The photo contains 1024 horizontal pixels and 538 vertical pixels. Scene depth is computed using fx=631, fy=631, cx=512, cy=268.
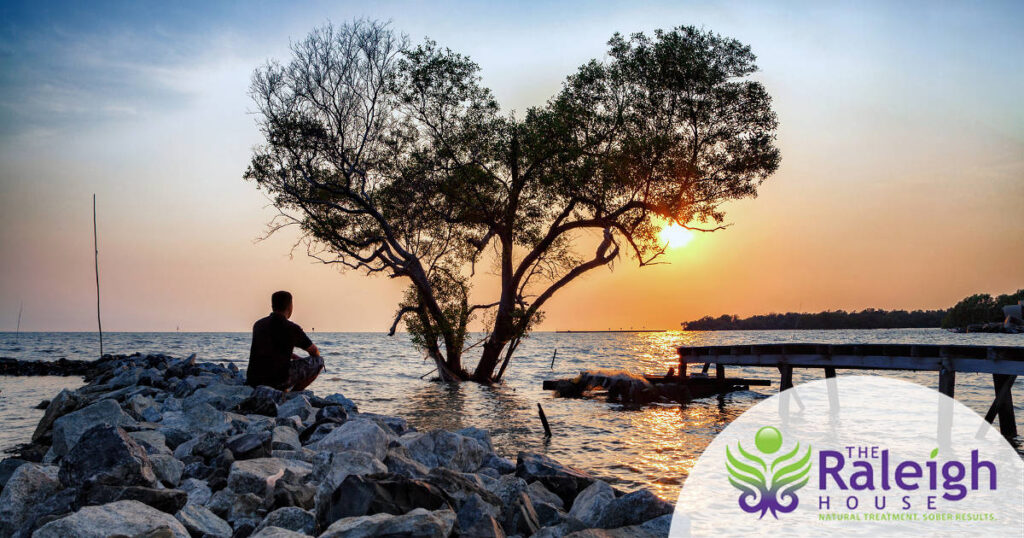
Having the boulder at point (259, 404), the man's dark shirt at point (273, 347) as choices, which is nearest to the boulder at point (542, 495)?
the man's dark shirt at point (273, 347)

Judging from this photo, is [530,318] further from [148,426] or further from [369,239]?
[148,426]

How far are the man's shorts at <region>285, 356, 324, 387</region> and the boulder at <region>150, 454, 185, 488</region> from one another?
247 inches

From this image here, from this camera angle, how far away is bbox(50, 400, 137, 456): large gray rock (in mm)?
8367

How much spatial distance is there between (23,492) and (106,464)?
0.79 meters

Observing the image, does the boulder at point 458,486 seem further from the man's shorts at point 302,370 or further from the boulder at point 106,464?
the man's shorts at point 302,370

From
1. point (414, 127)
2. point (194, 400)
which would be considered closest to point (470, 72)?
point (414, 127)

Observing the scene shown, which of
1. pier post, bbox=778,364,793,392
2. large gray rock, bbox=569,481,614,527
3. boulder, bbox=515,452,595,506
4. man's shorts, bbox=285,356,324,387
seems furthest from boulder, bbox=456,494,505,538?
pier post, bbox=778,364,793,392

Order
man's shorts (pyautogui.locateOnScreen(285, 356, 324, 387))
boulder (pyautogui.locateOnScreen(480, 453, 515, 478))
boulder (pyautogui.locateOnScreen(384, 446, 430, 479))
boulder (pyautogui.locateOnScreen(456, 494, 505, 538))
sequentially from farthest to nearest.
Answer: man's shorts (pyautogui.locateOnScreen(285, 356, 324, 387)), boulder (pyautogui.locateOnScreen(480, 453, 515, 478)), boulder (pyautogui.locateOnScreen(384, 446, 430, 479)), boulder (pyautogui.locateOnScreen(456, 494, 505, 538))

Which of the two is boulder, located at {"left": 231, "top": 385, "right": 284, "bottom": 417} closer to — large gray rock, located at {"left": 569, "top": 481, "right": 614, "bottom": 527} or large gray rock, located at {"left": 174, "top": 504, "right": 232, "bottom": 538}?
large gray rock, located at {"left": 174, "top": 504, "right": 232, "bottom": 538}

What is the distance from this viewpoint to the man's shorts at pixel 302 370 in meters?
13.2

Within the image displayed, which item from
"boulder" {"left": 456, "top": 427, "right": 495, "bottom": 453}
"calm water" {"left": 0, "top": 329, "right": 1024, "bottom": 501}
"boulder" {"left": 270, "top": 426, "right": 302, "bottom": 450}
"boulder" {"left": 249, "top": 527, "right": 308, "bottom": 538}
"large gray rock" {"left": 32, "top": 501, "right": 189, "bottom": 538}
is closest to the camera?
"large gray rock" {"left": 32, "top": 501, "right": 189, "bottom": 538}

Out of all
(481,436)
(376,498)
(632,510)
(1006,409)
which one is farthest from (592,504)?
(1006,409)

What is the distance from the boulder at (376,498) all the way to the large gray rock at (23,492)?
260 centimetres

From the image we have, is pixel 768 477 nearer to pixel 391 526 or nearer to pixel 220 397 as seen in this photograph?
pixel 391 526
